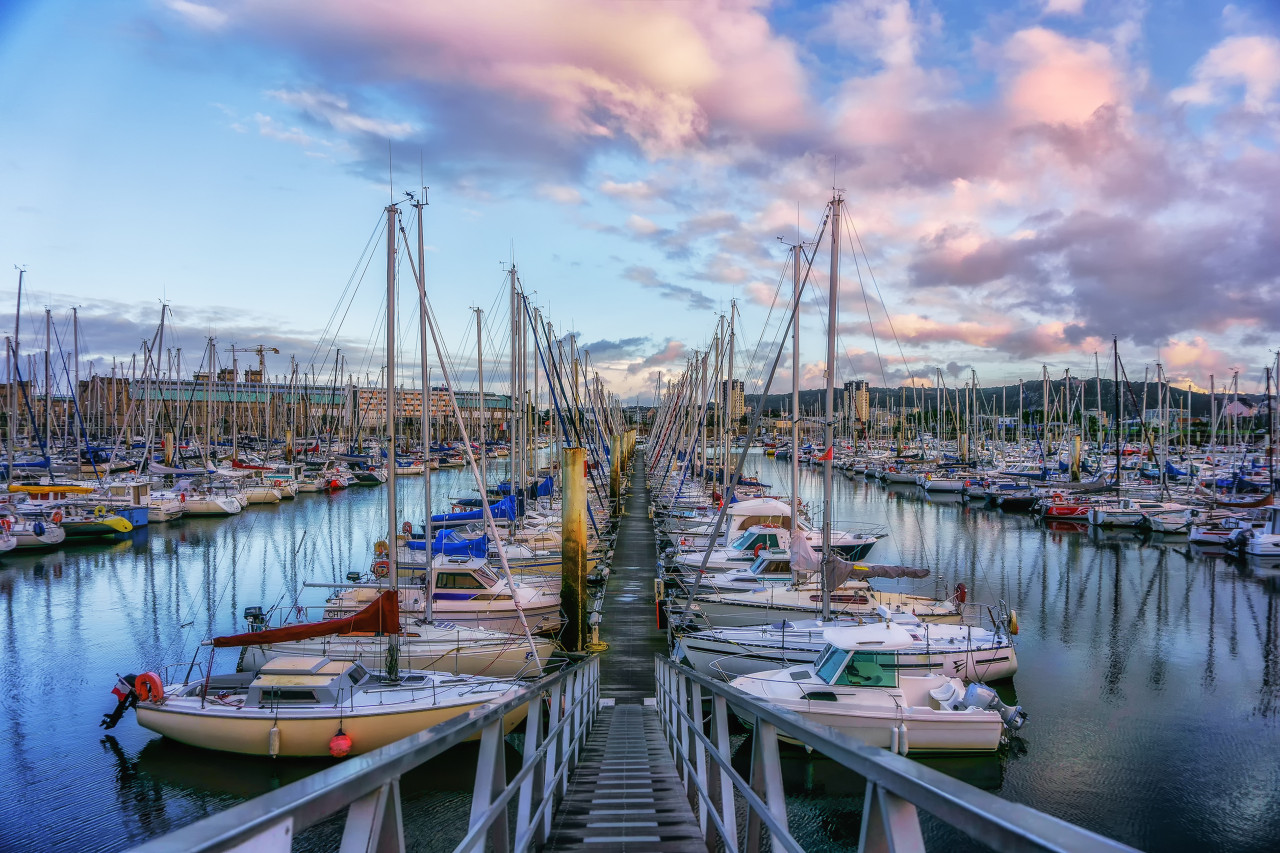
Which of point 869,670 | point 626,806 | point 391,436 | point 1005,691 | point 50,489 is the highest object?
point 391,436

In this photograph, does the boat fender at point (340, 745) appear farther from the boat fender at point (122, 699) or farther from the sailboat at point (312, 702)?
the boat fender at point (122, 699)

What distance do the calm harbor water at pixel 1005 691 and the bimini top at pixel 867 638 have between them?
8.59ft

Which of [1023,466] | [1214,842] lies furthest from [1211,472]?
[1214,842]

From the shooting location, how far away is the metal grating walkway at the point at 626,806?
5203mm

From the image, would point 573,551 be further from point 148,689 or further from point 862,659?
point 148,689

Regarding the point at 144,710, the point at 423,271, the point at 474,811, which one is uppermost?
the point at 423,271

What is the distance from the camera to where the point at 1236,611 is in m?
27.5

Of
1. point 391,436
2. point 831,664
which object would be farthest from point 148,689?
point 831,664

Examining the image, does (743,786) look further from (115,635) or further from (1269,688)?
(115,635)

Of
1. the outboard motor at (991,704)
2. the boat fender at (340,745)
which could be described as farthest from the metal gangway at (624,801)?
the outboard motor at (991,704)

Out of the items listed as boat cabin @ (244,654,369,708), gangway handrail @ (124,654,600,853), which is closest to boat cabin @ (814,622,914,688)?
boat cabin @ (244,654,369,708)

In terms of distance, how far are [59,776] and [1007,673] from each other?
2152 centimetres

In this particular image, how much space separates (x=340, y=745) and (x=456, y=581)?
22.2 ft

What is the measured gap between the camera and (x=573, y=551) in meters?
19.8
